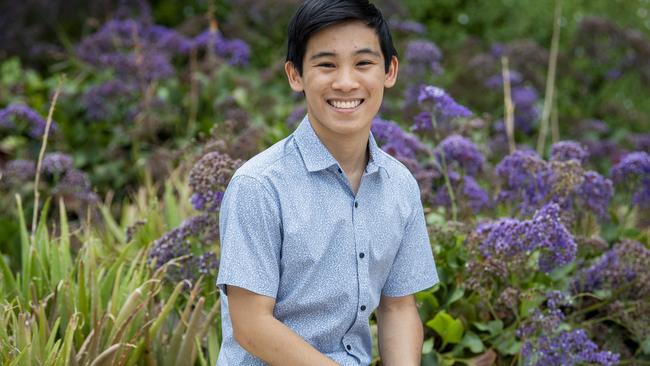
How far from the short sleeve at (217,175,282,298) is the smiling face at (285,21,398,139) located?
0.26 metres

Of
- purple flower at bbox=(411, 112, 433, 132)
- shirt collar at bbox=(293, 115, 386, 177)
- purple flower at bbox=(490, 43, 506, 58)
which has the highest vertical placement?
purple flower at bbox=(490, 43, 506, 58)

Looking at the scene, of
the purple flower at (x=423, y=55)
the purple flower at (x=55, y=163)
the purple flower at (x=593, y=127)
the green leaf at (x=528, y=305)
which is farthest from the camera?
the purple flower at (x=593, y=127)

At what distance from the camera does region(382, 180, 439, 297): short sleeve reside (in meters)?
2.53

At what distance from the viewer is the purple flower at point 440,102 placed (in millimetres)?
3467

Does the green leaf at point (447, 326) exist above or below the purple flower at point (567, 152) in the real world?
below

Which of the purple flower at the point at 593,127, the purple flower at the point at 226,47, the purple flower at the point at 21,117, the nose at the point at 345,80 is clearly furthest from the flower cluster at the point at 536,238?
the purple flower at the point at 226,47

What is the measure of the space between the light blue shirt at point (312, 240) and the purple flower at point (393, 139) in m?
1.14

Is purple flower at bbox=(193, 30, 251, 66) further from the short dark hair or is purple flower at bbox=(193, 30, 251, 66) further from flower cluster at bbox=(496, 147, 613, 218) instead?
the short dark hair

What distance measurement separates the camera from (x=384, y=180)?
2463 millimetres

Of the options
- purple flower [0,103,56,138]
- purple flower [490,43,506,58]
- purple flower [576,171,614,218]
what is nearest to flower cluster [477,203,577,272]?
purple flower [576,171,614,218]

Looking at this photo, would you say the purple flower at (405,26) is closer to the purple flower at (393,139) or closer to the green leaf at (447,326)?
the purple flower at (393,139)

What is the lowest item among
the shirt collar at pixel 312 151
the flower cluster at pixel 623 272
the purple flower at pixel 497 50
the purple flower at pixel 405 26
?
the flower cluster at pixel 623 272

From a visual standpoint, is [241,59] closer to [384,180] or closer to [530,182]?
[530,182]

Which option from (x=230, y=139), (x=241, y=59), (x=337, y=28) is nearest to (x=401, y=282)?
Answer: (x=337, y=28)
